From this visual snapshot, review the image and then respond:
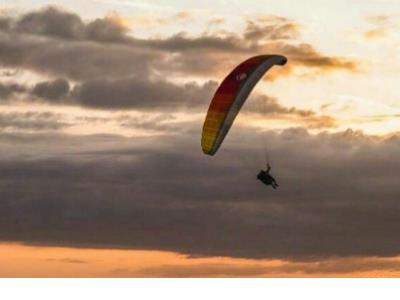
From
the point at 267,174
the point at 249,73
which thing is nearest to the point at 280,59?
the point at 249,73

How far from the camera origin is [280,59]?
110 meters

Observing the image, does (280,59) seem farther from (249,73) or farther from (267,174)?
(267,174)

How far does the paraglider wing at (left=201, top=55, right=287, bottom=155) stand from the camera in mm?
110625

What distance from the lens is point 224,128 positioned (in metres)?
112

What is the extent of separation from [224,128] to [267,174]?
205 inches

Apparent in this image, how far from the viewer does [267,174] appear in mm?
114375

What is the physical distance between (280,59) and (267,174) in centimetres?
950

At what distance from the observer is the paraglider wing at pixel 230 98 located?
363ft

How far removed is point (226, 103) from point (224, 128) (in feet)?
6.85

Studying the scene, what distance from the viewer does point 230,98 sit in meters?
111

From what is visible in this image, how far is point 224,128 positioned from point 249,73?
4.60 m

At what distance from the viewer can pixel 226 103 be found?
111 metres

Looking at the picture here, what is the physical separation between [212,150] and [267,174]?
17.5 ft

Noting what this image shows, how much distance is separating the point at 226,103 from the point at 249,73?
2752 mm
